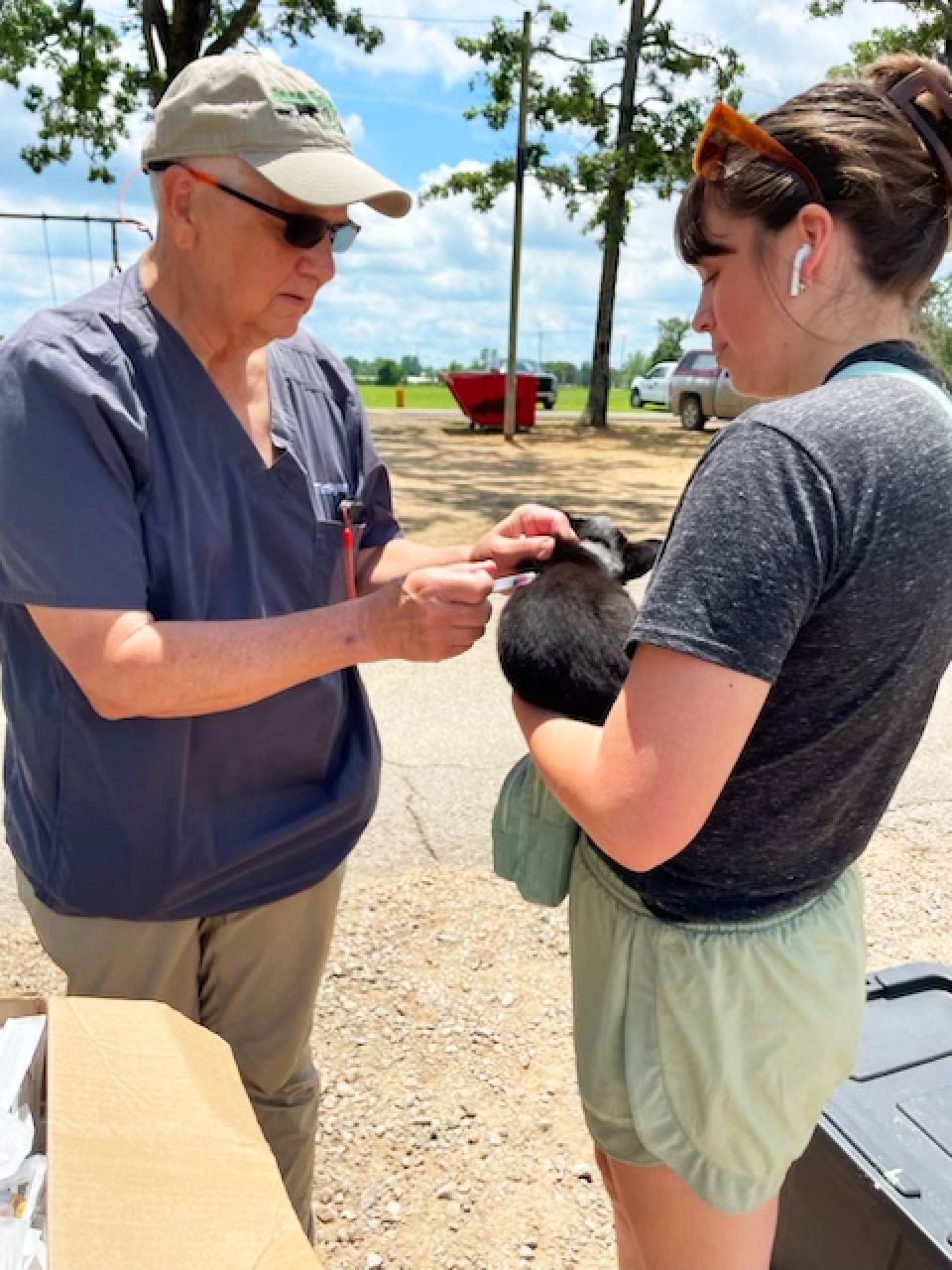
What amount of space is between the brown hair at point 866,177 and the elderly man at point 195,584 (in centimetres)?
77

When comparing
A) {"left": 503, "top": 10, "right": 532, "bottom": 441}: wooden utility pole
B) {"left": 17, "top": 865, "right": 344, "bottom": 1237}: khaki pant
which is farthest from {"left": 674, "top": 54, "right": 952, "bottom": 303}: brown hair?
{"left": 503, "top": 10, "right": 532, "bottom": 441}: wooden utility pole

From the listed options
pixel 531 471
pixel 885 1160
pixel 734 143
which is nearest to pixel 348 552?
pixel 734 143

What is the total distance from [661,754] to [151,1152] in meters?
0.67

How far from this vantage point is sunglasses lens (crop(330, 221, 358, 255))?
1.93 metres

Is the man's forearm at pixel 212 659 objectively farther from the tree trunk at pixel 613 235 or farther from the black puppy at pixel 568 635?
the tree trunk at pixel 613 235

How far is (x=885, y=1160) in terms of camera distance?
1958 mm

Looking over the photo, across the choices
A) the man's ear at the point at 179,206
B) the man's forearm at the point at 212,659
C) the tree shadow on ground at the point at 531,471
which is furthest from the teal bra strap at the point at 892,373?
the tree shadow on ground at the point at 531,471

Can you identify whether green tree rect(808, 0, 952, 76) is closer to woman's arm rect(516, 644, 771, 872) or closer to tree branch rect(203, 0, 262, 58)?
tree branch rect(203, 0, 262, 58)

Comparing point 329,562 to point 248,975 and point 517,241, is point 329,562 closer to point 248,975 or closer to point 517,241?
point 248,975

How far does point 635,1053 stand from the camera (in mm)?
A: 1422

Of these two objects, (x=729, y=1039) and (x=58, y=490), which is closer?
(x=729, y=1039)

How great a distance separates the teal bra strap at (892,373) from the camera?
1180 millimetres

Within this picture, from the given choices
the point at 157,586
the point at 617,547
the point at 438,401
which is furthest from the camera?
the point at 438,401

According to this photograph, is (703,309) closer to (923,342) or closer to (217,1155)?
(923,342)
